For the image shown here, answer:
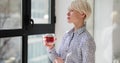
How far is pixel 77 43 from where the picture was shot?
1582 mm

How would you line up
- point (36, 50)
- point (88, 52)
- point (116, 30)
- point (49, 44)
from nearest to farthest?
1. point (88, 52)
2. point (49, 44)
3. point (36, 50)
4. point (116, 30)

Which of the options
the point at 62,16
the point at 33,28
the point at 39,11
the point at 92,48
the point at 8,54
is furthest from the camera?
the point at 62,16

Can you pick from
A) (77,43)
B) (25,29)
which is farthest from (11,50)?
(77,43)

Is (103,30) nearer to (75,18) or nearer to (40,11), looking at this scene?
(40,11)

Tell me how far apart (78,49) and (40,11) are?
0.88 meters

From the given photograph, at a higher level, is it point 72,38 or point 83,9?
point 83,9

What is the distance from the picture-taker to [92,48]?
5.09 feet

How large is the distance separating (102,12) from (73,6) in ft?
3.15

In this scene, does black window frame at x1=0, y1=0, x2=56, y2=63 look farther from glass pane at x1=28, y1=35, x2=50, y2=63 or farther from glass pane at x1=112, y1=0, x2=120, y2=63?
glass pane at x1=112, y1=0, x2=120, y2=63

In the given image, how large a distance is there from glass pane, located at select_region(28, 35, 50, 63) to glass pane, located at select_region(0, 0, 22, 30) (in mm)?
242

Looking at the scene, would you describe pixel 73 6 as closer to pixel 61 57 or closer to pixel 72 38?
pixel 72 38

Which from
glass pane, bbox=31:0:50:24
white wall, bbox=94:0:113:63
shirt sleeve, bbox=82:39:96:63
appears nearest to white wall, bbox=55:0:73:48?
glass pane, bbox=31:0:50:24

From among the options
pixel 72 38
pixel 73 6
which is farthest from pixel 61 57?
pixel 73 6

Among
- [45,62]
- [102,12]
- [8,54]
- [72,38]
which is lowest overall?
[45,62]
